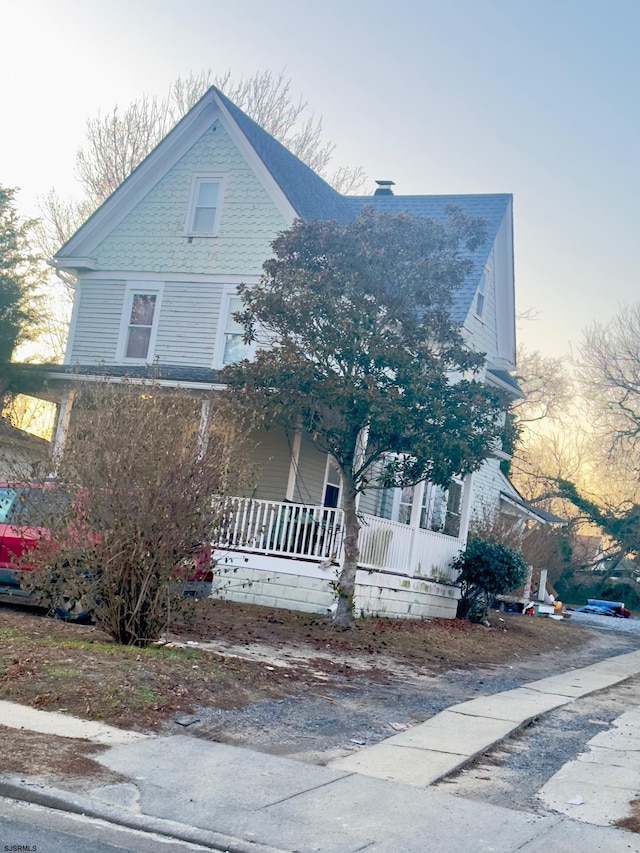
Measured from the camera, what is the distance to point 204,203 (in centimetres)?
2284

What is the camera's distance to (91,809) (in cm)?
586

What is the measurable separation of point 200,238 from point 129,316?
240 centimetres

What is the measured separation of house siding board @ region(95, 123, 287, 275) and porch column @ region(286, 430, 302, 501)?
3.83m

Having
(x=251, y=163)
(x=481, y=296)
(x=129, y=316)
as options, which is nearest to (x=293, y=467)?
(x=129, y=316)

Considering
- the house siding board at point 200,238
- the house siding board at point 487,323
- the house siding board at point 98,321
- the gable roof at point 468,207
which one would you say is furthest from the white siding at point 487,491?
the house siding board at point 98,321

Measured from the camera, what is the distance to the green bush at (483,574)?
70.0 feet

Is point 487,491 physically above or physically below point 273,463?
above

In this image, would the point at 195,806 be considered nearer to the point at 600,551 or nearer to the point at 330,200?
the point at 330,200

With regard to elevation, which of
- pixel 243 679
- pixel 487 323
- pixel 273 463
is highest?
pixel 487 323

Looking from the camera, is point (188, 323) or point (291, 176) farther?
point (291, 176)

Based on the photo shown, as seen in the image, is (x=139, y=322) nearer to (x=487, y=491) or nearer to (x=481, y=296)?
(x=481, y=296)

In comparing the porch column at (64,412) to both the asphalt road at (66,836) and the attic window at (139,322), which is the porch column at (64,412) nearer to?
the attic window at (139,322)

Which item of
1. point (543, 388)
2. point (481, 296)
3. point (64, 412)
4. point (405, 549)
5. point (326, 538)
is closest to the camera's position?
point (326, 538)

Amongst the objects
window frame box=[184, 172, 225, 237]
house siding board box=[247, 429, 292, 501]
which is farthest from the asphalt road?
window frame box=[184, 172, 225, 237]
